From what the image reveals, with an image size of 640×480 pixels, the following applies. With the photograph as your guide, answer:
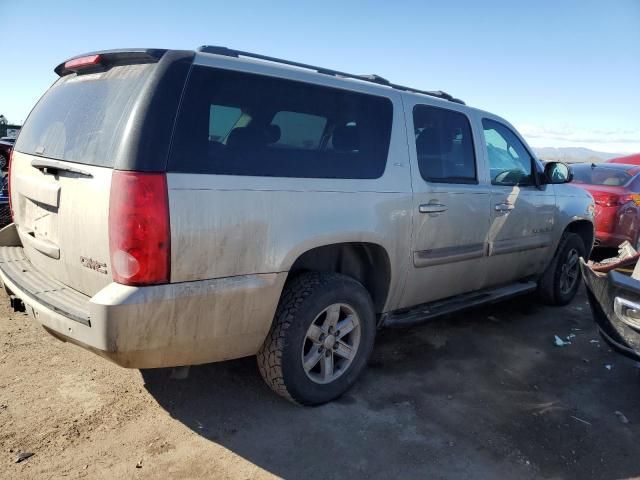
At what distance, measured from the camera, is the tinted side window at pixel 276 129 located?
2.43m

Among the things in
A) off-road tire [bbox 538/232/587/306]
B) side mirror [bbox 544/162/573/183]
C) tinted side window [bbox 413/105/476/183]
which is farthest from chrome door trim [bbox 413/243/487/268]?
off-road tire [bbox 538/232/587/306]

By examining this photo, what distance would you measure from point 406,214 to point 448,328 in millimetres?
1796

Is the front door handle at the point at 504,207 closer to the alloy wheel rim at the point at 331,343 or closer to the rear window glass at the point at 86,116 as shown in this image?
the alloy wheel rim at the point at 331,343

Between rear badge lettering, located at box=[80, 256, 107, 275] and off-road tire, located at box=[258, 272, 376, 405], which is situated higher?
rear badge lettering, located at box=[80, 256, 107, 275]

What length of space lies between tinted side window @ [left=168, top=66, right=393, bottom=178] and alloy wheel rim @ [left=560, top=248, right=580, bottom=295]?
317cm

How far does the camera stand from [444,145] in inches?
153

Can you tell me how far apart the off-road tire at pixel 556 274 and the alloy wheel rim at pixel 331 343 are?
2983 millimetres

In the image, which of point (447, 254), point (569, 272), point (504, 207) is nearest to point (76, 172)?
point (447, 254)

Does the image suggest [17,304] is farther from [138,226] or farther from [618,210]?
[618,210]

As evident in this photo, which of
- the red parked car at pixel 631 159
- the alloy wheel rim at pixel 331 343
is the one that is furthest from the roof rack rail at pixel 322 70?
the red parked car at pixel 631 159

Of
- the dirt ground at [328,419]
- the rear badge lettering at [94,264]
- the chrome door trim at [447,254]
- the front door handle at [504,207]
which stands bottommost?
the dirt ground at [328,419]

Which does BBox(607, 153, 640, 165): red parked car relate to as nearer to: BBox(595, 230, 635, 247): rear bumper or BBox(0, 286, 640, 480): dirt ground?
BBox(595, 230, 635, 247): rear bumper

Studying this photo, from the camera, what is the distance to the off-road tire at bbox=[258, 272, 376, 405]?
2.87m

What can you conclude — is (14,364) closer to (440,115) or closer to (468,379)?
(468,379)
